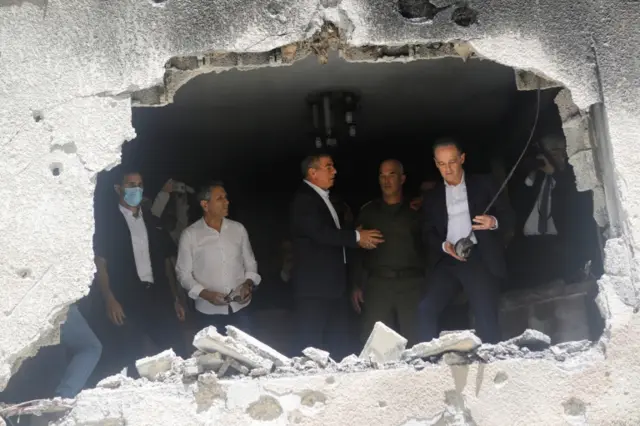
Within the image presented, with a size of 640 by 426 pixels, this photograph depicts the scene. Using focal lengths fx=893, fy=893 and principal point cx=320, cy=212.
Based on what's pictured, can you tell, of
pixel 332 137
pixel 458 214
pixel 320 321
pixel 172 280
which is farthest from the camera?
pixel 332 137

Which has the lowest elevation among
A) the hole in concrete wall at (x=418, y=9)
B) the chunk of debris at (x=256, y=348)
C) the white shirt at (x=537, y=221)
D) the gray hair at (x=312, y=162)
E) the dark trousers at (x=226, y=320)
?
the chunk of debris at (x=256, y=348)

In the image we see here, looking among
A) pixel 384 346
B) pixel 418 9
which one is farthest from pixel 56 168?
pixel 418 9

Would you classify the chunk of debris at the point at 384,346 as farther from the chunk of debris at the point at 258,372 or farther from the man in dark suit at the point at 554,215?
the man in dark suit at the point at 554,215

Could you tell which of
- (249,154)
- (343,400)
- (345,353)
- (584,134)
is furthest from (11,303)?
(249,154)

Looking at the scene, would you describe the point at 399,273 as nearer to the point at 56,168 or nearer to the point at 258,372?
the point at 258,372

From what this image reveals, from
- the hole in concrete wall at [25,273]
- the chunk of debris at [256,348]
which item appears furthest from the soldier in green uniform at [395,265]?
the hole in concrete wall at [25,273]

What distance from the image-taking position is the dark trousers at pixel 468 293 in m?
4.75

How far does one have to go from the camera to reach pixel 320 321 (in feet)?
16.6

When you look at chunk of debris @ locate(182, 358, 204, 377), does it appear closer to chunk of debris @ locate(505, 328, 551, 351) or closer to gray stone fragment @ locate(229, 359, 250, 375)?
gray stone fragment @ locate(229, 359, 250, 375)

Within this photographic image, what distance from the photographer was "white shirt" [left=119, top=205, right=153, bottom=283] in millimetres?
5352

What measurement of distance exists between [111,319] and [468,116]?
341 centimetres

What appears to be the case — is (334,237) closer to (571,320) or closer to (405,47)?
(405,47)

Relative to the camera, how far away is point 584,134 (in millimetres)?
4406

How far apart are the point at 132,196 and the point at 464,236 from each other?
1977mm
